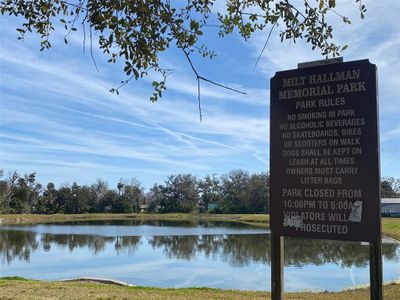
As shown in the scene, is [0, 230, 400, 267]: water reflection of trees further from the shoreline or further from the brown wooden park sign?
the brown wooden park sign

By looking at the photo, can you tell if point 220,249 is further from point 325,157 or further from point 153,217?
point 153,217

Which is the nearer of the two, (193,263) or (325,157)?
(325,157)

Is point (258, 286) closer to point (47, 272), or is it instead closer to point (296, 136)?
point (47, 272)

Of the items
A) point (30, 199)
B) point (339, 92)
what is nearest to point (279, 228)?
point (339, 92)

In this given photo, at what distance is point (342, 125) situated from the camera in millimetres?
4820

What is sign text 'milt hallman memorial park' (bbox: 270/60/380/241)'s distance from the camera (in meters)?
4.62

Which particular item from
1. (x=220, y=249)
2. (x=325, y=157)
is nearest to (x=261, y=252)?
(x=220, y=249)

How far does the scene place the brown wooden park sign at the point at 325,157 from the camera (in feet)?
15.1

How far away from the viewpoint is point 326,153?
16.0 feet

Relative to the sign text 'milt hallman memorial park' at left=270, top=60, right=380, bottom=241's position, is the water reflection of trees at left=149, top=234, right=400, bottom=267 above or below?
below

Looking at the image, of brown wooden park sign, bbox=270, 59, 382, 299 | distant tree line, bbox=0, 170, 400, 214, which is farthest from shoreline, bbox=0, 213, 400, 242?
brown wooden park sign, bbox=270, 59, 382, 299

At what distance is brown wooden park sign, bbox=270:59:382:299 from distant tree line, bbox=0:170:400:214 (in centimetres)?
8201

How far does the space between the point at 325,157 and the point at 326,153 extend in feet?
0.14

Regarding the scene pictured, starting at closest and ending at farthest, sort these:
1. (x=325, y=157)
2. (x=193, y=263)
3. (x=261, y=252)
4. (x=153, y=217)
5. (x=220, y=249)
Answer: (x=325, y=157), (x=193, y=263), (x=261, y=252), (x=220, y=249), (x=153, y=217)
